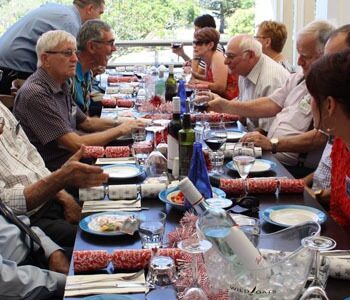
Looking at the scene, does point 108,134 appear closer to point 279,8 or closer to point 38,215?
point 38,215

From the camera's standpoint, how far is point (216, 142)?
2.60m

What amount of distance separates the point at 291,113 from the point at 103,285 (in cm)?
227

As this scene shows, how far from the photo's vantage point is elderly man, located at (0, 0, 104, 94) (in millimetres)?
4918

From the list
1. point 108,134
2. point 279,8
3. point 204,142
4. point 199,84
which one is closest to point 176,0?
point 279,8

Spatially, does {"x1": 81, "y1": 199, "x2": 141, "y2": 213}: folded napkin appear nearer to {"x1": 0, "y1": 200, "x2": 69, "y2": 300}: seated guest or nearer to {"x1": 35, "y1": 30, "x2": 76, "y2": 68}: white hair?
{"x1": 0, "y1": 200, "x2": 69, "y2": 300}: seated guest

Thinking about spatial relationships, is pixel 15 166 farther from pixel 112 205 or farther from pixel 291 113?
pixel 291 113

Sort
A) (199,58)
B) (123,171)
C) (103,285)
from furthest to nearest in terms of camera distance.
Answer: (199,58)
(123,171)
(103,285)

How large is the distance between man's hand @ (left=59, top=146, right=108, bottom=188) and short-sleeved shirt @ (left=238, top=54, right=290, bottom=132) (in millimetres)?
1866

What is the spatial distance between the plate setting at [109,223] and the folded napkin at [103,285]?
29 cm

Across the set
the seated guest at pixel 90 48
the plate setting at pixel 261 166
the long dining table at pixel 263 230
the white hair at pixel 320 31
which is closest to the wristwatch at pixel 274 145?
the plate setting at pixel 261 166

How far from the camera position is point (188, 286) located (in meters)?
1.36

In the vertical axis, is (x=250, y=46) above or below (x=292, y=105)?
above

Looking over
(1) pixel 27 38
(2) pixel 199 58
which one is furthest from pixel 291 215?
(2) pixel 199 58

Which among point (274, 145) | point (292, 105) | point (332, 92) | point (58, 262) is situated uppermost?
point (332, 92)
